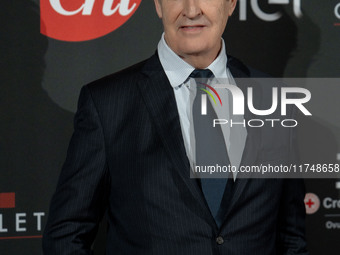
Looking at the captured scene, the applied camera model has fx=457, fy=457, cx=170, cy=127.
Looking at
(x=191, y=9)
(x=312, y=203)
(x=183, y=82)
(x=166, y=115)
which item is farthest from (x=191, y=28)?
(x=312, y=203)

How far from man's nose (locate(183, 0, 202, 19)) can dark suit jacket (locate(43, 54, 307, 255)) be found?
17 cm

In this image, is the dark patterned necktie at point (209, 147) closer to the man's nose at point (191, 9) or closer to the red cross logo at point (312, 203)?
the man's nose at point (191, 9)

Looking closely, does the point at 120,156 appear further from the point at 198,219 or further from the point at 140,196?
the point at 198,219

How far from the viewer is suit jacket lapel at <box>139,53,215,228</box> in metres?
1.21

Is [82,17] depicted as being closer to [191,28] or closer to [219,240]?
[191,28]

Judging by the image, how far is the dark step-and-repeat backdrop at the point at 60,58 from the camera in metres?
Answer: 1.55

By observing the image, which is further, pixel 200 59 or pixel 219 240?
pixel 200 59

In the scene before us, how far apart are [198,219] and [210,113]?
33cm

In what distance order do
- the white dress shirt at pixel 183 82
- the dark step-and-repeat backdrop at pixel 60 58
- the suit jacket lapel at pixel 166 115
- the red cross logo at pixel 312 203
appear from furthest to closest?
the red cross logo at pixel 312 203
the dark step-and-repeat backdrop at pixel 60 58
the white dress shirt at pixel 183 82
the suit jacket lapel at pixel 166 115

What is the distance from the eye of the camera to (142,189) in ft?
4.02

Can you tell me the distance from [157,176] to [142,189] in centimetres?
5

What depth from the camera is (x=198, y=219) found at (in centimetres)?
122

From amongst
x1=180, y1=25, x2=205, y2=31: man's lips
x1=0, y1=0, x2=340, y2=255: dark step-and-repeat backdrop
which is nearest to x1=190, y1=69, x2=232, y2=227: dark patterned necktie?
x1=180, y1=25, x2=205, y2=31: man's lips

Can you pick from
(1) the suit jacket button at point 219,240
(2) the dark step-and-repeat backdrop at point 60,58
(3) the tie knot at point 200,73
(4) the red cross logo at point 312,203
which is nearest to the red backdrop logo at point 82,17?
(2) the dark step-and-repeat backdrop at point 60,58
